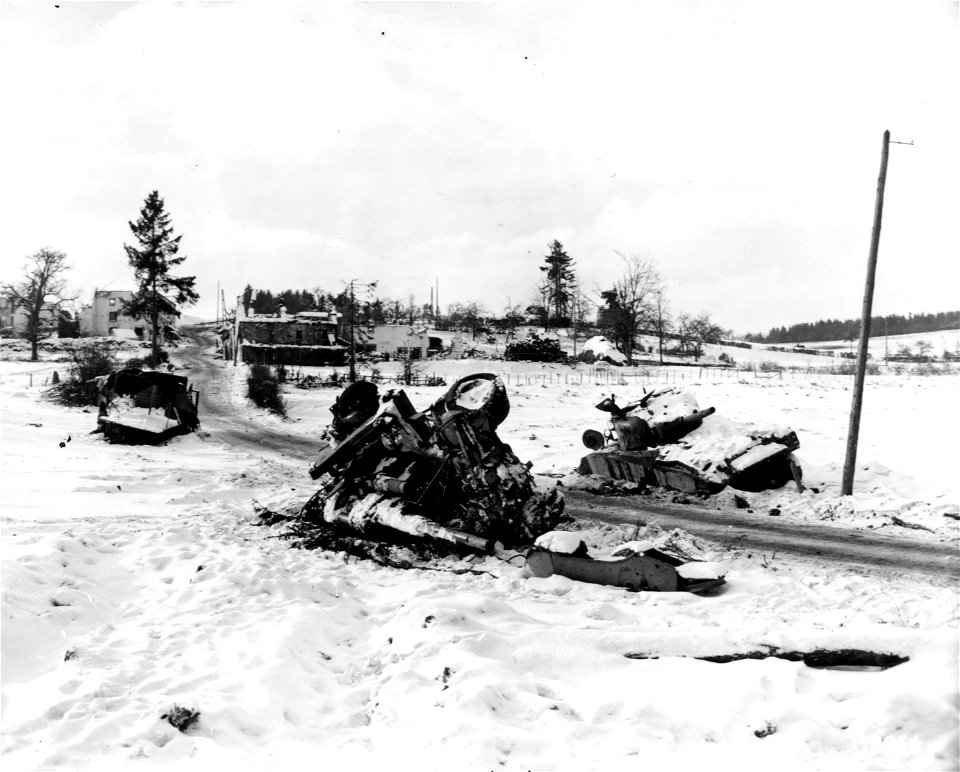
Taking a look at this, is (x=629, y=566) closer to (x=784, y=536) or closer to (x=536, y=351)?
(x=784, y=536)

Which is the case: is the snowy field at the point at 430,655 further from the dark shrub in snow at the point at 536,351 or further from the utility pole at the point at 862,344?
the dark shrub in snow at the point at 536,351

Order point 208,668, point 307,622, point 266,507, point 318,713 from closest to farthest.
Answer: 1. point 318,713
2. point 208,668
3. point 307,622
4. point 266,507

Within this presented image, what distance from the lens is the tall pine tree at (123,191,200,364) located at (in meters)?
42.6

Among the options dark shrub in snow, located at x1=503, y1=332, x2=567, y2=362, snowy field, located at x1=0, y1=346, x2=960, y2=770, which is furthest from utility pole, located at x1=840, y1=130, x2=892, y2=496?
dark shrub in snow, located at x1=503, y1=332, x2=567, y2=362

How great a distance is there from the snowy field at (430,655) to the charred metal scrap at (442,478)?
628 millimetres

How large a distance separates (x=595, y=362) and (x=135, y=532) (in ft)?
119

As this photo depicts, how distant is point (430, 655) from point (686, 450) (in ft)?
28.0

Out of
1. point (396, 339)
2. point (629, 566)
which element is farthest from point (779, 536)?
point (396, 339)

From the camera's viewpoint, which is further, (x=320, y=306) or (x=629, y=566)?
(x=320, y=306)

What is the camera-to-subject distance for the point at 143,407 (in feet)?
54.1

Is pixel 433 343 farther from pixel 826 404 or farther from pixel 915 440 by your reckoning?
pixel 915 440

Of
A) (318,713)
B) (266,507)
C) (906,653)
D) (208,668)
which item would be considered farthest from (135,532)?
(906,653)

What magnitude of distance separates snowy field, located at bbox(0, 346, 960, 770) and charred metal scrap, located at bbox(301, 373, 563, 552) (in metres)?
0.63

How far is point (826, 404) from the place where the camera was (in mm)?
21609
